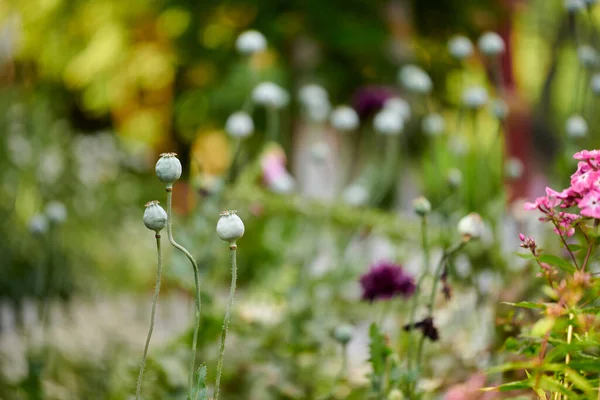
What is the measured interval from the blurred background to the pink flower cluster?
62 centimetres

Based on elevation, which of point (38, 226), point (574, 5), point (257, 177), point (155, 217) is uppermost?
point (574, 5)

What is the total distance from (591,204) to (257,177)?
1.95m

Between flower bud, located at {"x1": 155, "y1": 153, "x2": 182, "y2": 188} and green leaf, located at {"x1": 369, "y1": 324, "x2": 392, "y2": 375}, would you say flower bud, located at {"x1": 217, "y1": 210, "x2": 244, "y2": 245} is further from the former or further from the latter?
green leaf, located at {"x1": 369, "y1": 324, "x2": 392, "y2": 375}

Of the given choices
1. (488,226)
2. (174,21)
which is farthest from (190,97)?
(488,226)

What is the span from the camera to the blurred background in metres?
1.75

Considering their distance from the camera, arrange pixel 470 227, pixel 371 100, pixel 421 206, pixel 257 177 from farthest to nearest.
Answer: pixel 257 177 < pixel 371 100 < pixel 421 206 < pixel 470 227

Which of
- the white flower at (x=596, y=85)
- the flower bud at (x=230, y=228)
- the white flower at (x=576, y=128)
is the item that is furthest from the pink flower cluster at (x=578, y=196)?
the white flower at (x=596, y=85)

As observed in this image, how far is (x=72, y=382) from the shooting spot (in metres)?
1.93

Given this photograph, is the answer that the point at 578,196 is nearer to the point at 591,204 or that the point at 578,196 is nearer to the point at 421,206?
the point at 591,204

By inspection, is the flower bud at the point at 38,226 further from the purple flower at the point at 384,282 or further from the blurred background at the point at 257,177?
the purple flower at the point at 384,282

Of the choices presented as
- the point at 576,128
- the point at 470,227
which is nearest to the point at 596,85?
the point at 576,128

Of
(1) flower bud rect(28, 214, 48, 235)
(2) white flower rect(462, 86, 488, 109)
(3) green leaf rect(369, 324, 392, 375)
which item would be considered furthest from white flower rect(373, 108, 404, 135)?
(1) flower bud rect(28, 214, 48, 235)

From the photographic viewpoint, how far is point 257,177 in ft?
8.75

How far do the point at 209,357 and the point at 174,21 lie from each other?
3368 millimetres
